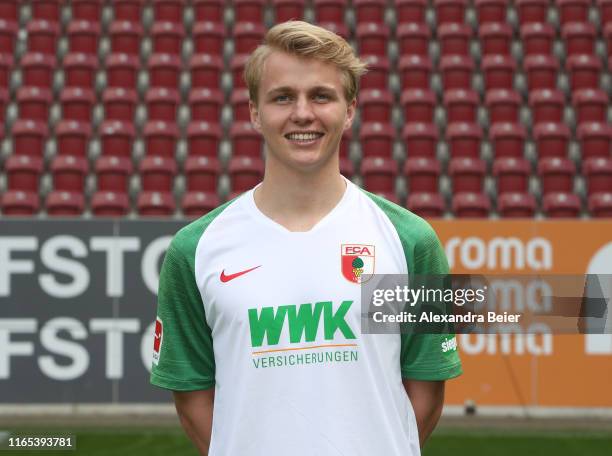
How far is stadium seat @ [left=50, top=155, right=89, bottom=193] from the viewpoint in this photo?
10.6m

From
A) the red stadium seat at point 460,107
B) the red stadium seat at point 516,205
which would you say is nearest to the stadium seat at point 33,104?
the red stadium seat at point 460,107

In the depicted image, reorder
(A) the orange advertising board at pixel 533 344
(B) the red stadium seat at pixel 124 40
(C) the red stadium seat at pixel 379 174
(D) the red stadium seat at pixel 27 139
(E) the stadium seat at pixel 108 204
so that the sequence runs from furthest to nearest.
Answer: (B) the red stadium seat at pixel 124 40 < (D) the red stadium seat at pixel 27 139 < (C) the red stadium seat at pixel 379 174 < (E) the stadium seat at pixel 108 204 < (A) the orange advertising board at pixel 533 344

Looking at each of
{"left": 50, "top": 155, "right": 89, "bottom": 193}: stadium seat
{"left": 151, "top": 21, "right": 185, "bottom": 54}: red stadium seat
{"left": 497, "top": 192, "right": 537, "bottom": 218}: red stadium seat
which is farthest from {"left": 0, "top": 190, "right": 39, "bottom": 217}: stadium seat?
{"left": 497, "top": 192, "right": 537, "bottom": 218}: red stadium seat

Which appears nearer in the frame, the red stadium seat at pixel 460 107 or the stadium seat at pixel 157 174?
the stadium seat at pixel 157 174

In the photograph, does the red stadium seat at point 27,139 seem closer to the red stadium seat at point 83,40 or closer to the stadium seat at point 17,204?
the stadium seat at point 17,204

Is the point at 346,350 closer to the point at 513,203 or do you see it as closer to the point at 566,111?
the point at 513,203

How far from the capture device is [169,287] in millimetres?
1939

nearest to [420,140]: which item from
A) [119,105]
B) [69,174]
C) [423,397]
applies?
[119,105]

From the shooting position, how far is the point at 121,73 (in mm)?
11945

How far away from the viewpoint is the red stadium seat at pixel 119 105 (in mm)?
11438

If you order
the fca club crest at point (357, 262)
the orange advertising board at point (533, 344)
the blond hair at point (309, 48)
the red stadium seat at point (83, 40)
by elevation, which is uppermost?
the blond hair at point (309, 48)

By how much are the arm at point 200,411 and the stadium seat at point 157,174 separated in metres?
8.70

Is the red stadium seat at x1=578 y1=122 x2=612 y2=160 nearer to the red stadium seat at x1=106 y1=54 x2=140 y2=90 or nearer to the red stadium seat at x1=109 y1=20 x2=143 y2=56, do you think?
the red stadium seat at x1=106 y1=54 x2=140 y2=90

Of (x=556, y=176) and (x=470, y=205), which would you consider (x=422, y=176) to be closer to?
(x=470, y=205)
